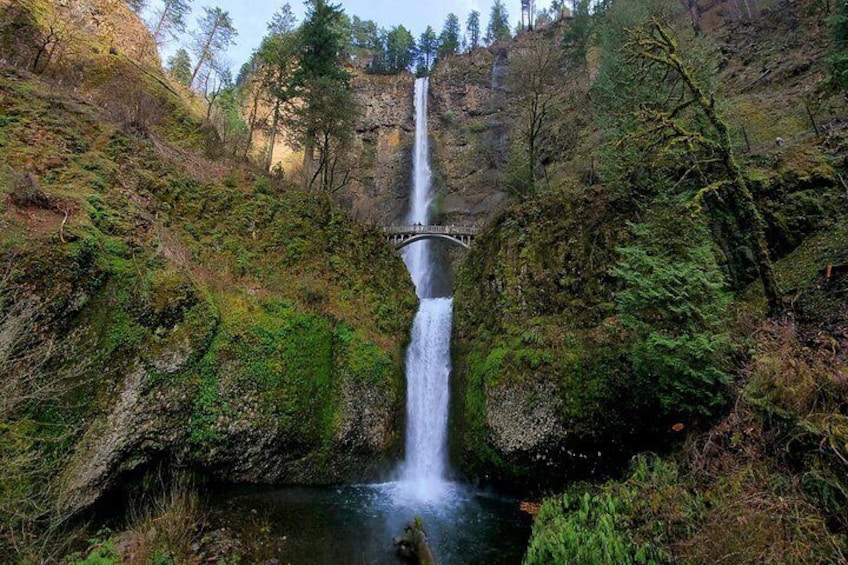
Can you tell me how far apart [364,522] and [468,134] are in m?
38.0

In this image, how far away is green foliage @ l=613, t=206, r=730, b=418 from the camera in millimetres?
7852

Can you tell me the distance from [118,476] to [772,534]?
451 inches

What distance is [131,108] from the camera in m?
15.5

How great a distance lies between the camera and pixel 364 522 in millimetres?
9859

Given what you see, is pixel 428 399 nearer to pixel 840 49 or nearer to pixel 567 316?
pixel 567 316

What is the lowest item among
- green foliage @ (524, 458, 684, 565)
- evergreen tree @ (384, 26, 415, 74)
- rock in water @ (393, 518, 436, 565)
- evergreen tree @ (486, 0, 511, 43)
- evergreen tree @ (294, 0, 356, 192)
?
rock in water @ (393, 518, 436, 565)

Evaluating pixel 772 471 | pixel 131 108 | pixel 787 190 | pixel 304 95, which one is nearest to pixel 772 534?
pixel 772 471

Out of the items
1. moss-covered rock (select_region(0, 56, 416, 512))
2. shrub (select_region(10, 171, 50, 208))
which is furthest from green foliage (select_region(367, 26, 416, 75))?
shrub (select_region(10, 171, 50, 208))

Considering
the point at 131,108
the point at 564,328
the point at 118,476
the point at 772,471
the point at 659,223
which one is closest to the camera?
the point at 772,471

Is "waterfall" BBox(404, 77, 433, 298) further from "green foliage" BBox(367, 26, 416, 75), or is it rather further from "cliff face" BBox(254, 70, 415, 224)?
"green foliage" BBox(367, 26, 416, 75)

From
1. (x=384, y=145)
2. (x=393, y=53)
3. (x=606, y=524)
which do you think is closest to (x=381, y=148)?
(x=384, y=145)

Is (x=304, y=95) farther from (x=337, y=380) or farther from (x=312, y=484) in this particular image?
(x=312, y=484)

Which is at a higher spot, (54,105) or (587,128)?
(587,128)

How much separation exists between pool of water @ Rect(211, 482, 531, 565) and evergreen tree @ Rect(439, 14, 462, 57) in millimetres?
53066
